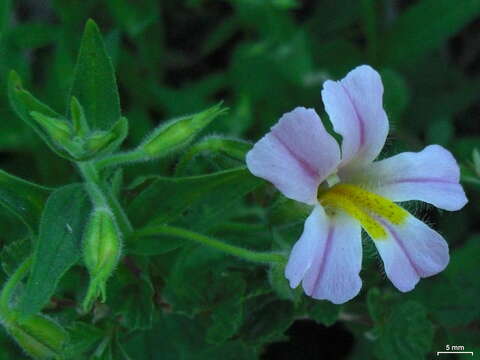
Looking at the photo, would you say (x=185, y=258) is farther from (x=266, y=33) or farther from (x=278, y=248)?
(x=266, y=33)

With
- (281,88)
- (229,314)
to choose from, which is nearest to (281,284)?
(229,314)

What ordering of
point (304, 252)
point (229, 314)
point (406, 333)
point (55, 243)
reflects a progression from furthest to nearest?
Result: point (406, 333), point (229, 314), point (55, 243), point (304, 252)

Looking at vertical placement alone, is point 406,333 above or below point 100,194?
below

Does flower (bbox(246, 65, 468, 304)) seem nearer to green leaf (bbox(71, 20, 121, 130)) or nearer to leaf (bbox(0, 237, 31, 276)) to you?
green leaf (bbox(71, 20, 121, 130))

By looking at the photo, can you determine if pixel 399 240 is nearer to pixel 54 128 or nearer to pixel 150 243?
pixel 150 243

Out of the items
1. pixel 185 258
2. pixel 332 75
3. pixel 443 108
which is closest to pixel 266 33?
pixel 332 75

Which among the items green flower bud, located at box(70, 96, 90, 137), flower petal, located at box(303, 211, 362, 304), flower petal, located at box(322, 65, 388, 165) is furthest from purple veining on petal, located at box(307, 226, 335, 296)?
green flower bud, located at box(70, 96, 90, 137)

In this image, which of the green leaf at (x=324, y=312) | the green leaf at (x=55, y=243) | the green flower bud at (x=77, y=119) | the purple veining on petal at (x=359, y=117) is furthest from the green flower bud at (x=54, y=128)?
the green leaf at (x=324, y=312)
